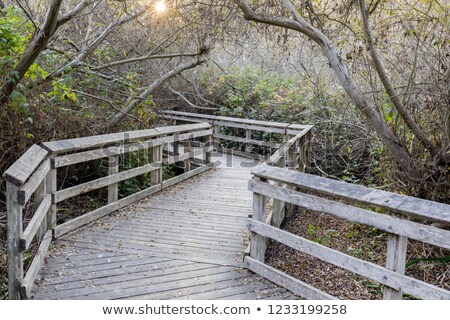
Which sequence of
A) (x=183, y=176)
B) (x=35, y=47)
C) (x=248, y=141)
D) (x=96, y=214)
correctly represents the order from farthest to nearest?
1. (x=248, y=141)
2. (x=183, y=176)
3. (x=96, y=214)
4. (x=35, y=47)

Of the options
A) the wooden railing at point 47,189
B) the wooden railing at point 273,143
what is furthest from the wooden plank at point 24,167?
the wooden railing at point 273,143

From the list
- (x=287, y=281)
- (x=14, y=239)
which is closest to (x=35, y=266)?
(x=14, y=239)

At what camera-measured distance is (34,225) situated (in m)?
4.02

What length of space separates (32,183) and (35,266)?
82 centimetres

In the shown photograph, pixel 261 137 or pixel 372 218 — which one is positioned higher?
pixel 261 137

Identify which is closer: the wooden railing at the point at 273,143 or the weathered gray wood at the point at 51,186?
the weathered gray wood at the point at 51,186

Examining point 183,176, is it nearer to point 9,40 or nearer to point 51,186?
point 51,186

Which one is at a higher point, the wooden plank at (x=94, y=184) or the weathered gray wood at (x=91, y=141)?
the weathered gray wood at (x=91, y=141)

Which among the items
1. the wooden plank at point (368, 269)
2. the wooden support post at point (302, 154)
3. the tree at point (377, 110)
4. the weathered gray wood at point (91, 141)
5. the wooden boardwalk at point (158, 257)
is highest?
the tree at point (377, 110)

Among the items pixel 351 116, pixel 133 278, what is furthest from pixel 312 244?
pixel 351 116

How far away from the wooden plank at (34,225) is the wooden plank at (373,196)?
2.21 meters

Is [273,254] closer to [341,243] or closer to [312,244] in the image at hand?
[341,243]

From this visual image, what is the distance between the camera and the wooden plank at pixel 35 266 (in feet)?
12.4

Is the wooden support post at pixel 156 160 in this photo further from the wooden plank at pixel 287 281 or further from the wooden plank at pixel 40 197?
the wooden plank at pixel 287 281
